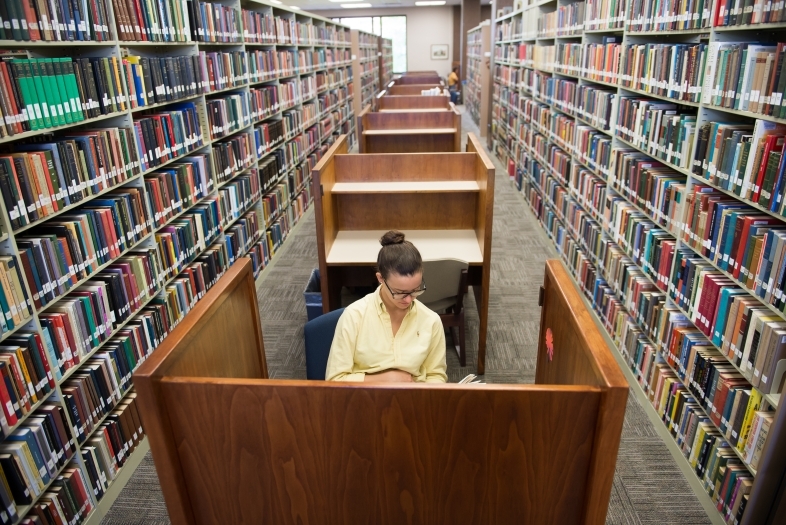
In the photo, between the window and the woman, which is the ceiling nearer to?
the window

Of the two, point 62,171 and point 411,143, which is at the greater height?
point 62,171

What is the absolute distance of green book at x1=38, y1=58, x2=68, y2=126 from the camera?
195 centimetres

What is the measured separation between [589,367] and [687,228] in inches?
63.9

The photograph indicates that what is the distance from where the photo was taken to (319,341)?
6.50 ft

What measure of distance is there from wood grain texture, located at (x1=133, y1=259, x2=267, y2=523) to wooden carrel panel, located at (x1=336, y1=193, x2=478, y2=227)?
177 centimetres

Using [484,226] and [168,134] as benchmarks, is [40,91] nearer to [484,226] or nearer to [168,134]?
[168,134]

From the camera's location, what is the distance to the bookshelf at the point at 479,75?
9.38 meters

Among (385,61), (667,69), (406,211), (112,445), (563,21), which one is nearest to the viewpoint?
(112,445)

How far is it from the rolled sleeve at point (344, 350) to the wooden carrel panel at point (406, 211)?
1622mm

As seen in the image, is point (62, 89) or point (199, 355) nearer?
point (199, 355)

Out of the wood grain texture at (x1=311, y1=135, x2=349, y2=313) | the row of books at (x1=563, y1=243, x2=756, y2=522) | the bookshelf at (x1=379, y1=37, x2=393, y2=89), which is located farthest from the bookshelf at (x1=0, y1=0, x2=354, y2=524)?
the bookshelf at (x1=379, y1=37, x2=393, y2=89)

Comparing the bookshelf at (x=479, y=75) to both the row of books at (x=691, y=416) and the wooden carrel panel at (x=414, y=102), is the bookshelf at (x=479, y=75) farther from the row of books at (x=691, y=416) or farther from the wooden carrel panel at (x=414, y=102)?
the row of books at (x=691, y=416)

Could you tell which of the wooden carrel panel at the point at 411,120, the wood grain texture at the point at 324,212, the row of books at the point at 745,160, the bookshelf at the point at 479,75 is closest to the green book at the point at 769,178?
the row of books at the point at 745,160

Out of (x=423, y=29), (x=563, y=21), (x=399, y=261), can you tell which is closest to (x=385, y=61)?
(x=423, y=29)
